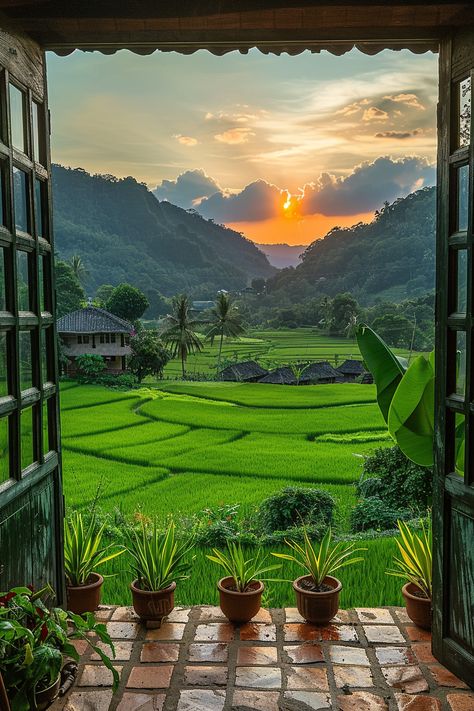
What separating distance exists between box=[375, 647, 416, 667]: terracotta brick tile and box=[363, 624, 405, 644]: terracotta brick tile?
61 millimetres

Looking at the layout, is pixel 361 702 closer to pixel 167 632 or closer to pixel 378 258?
pixel 167 632

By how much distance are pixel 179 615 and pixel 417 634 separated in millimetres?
1014

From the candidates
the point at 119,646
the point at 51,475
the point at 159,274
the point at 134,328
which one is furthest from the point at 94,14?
the point at 159,274

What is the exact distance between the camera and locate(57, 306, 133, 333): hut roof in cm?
2384

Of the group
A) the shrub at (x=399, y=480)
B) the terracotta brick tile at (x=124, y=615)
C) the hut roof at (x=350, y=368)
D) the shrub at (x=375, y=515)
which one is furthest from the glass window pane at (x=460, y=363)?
the hut roof at (x=350, y=368)

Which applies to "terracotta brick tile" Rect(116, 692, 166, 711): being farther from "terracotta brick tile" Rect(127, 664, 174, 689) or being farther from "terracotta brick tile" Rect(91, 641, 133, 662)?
"terracotta brick tile" Rect(91, 641, 133, 662)

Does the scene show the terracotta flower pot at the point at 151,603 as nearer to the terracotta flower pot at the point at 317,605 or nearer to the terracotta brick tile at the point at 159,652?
the terracotta brick tile at the point at 159,652

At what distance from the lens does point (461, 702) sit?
2.14m

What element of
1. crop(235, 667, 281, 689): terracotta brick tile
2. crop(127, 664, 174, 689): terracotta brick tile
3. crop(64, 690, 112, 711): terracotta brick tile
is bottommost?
crop(235, 667, 281, 689): terracotta brick tile

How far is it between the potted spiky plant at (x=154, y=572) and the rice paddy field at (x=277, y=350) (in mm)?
22062

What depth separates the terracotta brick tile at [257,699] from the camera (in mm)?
2141

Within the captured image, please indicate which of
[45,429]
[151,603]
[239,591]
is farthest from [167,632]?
[45,429]

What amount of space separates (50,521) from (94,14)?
1912 millimetres

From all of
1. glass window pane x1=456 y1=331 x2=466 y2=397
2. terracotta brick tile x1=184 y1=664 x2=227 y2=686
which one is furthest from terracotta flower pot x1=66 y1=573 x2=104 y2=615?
glass window pane x1=456 y1=331 x2=466 y2=397
